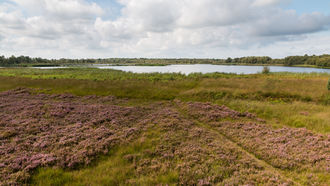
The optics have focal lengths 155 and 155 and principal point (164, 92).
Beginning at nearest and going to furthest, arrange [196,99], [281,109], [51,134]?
[51,134] → [281,109] → [196,99]

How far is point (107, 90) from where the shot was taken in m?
27.4

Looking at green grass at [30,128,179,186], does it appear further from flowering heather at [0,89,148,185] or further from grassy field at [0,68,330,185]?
flowering heather at [0,89,148,185]

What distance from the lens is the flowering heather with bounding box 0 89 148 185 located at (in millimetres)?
7227

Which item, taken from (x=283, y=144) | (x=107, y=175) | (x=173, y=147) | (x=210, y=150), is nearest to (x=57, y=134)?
(x=107, y=175)

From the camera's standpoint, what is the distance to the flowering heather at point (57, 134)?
723 cm

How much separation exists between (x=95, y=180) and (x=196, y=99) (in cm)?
1706

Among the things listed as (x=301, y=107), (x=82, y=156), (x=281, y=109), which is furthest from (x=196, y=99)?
(x=82, y=156)

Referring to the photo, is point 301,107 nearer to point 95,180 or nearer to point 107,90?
point 95,180

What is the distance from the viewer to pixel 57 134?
10.4 metres

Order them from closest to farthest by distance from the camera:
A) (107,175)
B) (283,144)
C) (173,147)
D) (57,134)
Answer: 1. (107,175)
2. (173,147)
3. (283,144)
4. (57,134)

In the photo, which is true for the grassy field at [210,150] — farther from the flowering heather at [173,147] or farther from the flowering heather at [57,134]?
the flowering heather at [57,134]

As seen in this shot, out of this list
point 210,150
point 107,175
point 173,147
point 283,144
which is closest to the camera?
point 107,175

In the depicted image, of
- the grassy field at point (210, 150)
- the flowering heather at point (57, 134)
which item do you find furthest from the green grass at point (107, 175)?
the flowering heather at point (57, 134)

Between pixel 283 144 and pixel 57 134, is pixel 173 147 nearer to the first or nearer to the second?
pixel 283 144
